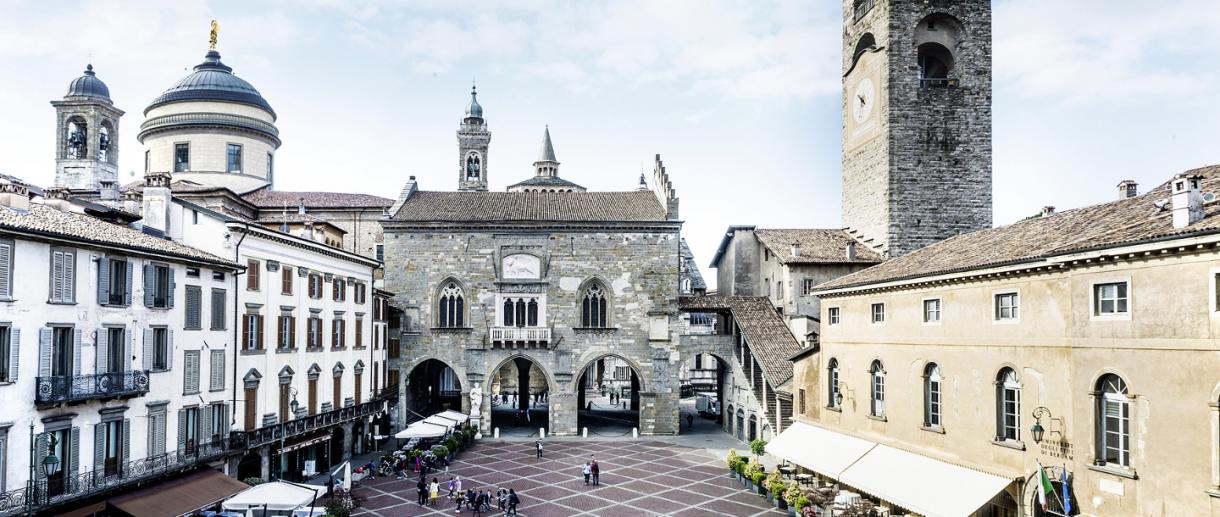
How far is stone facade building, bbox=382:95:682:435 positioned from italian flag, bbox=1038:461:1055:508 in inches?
1124

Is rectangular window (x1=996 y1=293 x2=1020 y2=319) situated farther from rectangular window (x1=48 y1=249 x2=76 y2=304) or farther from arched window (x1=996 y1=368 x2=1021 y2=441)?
rectangular window (x1=48 y1=249 x2=76 y2=304)

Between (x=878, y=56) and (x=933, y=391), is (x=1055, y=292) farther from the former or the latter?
(x=878, y=56)

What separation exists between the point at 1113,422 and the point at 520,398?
4364 cm

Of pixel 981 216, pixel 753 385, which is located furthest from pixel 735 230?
pixel 981 216

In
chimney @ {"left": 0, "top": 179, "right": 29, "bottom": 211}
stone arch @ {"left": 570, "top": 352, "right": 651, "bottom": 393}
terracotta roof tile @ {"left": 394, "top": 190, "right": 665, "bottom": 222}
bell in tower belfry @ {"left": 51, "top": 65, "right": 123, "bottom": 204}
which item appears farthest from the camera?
terracotta roof tile @ {"left": 394, "top": 190, "right": 665, "bottom": 222}

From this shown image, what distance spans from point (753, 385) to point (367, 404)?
19960 millimetres

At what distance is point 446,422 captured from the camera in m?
41.1

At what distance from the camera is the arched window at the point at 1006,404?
70.4 feet

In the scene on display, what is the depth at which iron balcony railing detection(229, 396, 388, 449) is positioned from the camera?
29266 mm

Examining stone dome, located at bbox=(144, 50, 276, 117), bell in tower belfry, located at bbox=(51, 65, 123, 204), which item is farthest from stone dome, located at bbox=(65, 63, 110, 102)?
stone dome, located at bbox=(144, 50, 276, 117)

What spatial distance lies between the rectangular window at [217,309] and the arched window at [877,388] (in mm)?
22975

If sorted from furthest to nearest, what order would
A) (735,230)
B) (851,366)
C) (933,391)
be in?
(735,230), (851,366), (933,391)

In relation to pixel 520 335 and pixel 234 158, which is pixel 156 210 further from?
pixel 234 158

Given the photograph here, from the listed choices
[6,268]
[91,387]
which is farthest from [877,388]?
[6,268]
